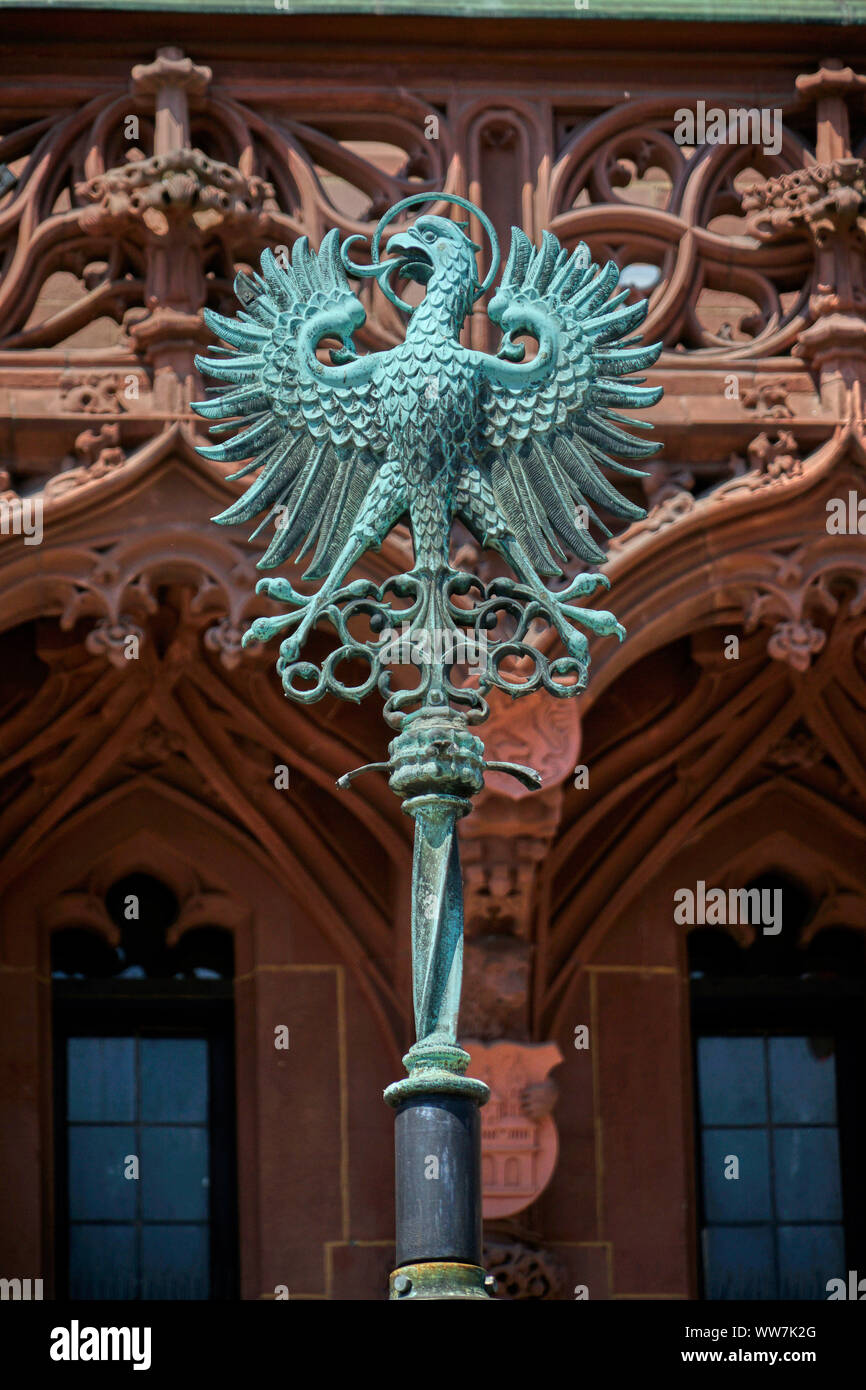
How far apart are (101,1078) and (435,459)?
5.11m

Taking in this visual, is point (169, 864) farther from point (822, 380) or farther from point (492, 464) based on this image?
point (492, 464)

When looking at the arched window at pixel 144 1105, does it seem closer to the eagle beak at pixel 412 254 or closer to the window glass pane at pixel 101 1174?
the window glass pane at pixel 101 1174

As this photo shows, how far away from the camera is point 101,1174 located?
16594mm

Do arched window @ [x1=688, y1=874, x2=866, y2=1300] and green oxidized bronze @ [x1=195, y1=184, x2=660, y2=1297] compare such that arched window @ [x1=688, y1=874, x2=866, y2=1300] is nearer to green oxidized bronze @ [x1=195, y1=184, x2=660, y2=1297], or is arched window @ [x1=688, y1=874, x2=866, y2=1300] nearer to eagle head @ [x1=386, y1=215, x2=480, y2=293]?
green oxidized bronze @ [x1=195, y1=184, x2=660, y2=1297]

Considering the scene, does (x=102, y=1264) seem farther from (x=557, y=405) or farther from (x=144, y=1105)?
(x=557, y=405)

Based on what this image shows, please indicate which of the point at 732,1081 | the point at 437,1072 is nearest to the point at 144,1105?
the point at 732,1081

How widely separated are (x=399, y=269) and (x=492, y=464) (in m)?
0.73

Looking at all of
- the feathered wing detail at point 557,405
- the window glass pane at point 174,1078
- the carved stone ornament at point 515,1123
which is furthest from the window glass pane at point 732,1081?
the feathered wing detail at point 557,405

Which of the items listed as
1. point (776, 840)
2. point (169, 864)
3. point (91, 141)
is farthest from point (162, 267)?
point (776, 840)

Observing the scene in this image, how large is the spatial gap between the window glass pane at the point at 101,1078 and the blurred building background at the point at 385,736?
1.0 inches

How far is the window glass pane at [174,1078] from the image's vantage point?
16.7 meters

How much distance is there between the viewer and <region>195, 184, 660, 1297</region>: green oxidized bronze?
12016mm

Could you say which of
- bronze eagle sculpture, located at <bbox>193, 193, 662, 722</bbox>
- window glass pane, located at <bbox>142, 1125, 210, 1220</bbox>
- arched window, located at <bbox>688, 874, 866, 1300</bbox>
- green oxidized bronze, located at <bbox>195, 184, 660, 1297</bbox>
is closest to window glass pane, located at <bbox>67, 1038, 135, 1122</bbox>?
window glass pane, located at <bbox>142, 1125, 210, 1220</bbox>

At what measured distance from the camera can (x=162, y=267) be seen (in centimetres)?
1606
